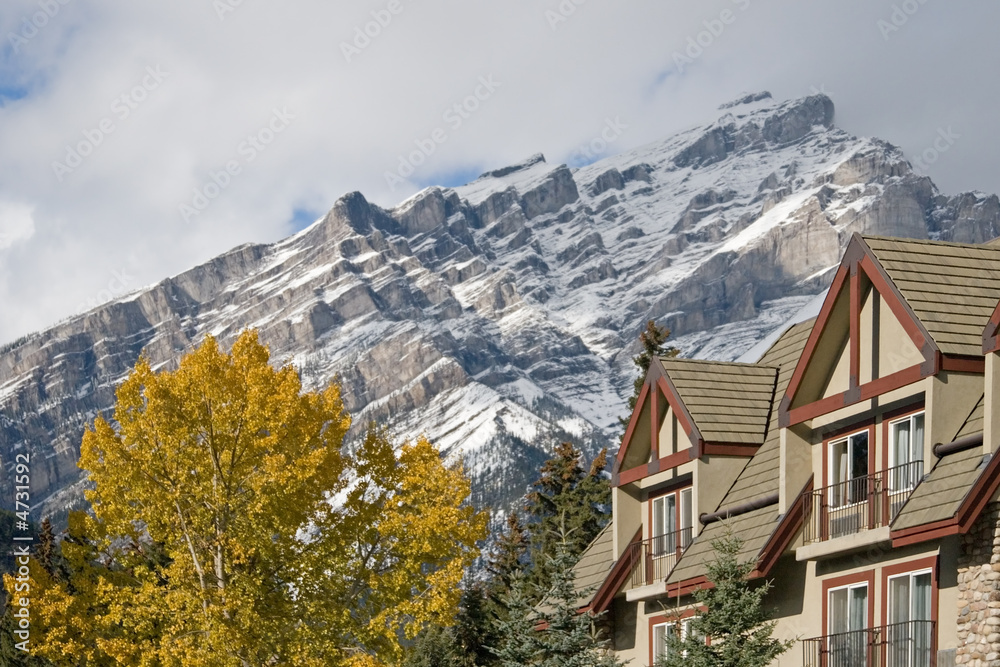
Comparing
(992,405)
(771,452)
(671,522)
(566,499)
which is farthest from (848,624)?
(566,499)

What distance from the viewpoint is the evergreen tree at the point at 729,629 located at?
22.0m

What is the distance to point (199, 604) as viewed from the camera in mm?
31953

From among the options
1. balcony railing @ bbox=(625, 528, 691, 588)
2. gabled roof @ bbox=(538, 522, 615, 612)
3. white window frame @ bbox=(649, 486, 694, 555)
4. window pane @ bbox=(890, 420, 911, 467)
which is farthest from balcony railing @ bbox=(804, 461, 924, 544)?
gabled roof @ bbox=(538, 522, 615, 612)

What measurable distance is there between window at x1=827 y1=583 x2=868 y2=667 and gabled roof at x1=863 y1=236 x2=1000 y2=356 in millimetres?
4312

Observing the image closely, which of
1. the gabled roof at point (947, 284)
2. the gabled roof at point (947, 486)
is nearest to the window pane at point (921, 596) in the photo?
the gabled roof at point (947, 486)

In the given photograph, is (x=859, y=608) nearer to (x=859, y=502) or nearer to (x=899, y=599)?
(x=899, y=599)

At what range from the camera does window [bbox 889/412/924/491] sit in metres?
22.3

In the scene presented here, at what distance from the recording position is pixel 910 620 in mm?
21172

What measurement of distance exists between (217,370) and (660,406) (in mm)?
10562

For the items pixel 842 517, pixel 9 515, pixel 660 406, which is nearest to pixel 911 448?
pixel 842 517

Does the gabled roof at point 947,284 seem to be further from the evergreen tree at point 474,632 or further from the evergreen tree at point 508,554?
the evergreen tree at point 508,554

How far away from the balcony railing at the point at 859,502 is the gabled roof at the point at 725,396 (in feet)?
13.0

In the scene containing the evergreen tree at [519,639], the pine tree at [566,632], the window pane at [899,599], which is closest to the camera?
the window pane at [899,599]

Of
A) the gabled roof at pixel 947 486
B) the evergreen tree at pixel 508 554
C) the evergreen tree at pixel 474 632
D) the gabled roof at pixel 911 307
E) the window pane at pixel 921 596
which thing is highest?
the evergreen tree at pixel 508 554
